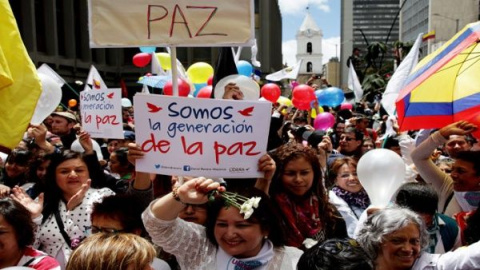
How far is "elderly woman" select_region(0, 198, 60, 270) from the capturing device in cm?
259

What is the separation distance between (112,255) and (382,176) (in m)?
1.96

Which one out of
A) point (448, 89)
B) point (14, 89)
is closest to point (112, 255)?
point (14, 89)

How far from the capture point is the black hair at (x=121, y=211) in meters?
2.93

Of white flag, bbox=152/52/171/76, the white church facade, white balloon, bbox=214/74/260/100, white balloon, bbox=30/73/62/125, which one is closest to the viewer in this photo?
white balloon, bbox=214/74/260/100

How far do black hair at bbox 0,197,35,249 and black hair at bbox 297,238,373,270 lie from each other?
1425 mm

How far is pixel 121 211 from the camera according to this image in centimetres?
293

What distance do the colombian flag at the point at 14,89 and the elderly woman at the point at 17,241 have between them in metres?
0.42

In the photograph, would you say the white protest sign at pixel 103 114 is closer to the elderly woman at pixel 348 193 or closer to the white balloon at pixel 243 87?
the white balloon at pixel 243 87

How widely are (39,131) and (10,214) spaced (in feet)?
7.76

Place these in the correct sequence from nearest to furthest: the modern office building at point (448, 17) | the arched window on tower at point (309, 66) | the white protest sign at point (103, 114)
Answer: the white protest sign at point (103, 114)
the modern office building at point (448, 17)
the arched window on tower at point (309, 66)

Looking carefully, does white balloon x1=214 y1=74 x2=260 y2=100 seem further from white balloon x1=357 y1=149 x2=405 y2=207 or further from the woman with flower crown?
the woman with flower crown

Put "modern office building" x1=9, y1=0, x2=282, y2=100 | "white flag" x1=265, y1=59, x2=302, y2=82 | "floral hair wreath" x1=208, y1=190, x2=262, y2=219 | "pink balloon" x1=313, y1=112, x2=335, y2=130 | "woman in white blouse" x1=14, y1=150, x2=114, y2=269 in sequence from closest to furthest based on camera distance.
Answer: "floral hair wreath" x1=208, y1=190, x2=262, y2=219 < "woman in white blouse" x1=14, y1=150, x2=114, y2=269 < "pink balloon" x1=313, y1=112, x2=335, y2=130 < "white flag" x1=265, y1=59, x2=302, y2=82 < "modern office building" x1=9, y1=0, x2=282, y2=100

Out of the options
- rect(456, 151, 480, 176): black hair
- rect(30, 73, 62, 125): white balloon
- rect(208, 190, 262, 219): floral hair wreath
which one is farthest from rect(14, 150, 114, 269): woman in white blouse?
rect(456, 151, 480, 176): black hair

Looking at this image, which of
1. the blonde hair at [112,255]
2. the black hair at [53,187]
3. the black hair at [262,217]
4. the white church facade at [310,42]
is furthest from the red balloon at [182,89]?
the white church facade at [310,42]
